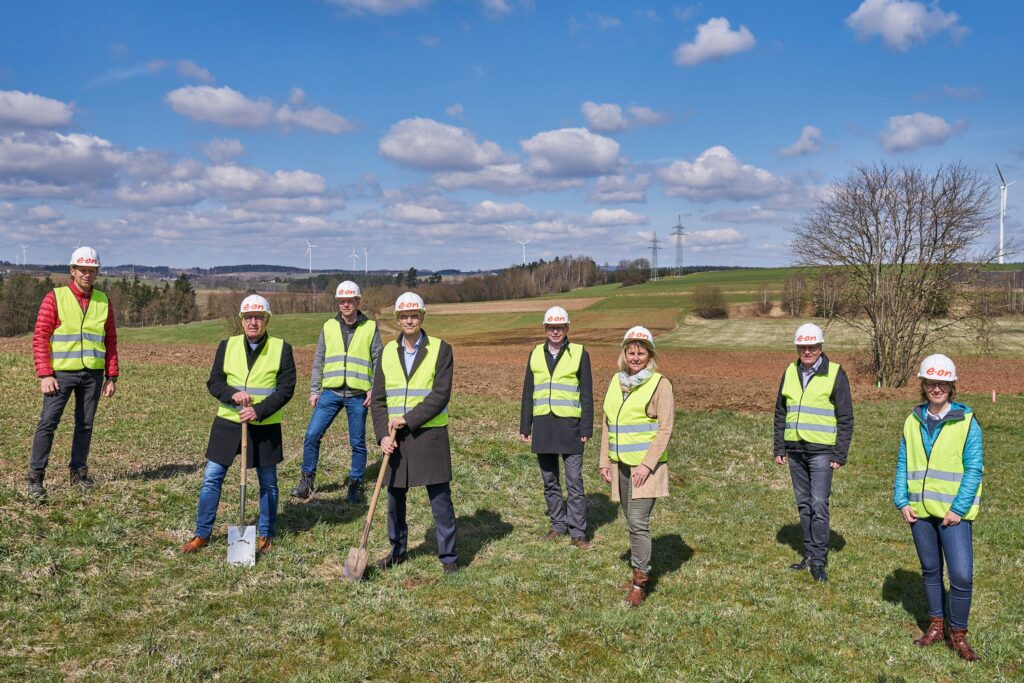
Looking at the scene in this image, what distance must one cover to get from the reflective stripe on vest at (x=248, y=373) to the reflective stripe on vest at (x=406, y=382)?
1.32 m

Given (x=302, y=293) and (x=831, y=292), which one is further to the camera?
(x=302, y=293)

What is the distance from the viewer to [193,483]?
31.0ft

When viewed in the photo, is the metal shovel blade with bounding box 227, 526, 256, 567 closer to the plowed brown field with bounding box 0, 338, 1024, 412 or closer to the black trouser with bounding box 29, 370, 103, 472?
the black trouser with bounding box 29, 370, 103, 472

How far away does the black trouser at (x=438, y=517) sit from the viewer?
713 cm

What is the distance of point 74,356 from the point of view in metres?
8.47

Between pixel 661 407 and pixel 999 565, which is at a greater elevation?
pixel 661 407

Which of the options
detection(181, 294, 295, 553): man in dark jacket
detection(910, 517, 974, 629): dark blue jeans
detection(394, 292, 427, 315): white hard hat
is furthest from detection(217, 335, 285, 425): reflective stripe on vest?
detection(910, 517, 974, 629): dark blue jeans

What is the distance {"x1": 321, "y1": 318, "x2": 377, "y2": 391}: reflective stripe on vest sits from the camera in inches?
386

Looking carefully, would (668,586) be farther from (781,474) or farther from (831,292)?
(831,292)

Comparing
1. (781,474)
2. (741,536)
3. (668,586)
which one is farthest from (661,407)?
(781,474)

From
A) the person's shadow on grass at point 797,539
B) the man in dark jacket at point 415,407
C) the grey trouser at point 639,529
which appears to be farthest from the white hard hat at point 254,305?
the person's shadow on grass at point 797,539

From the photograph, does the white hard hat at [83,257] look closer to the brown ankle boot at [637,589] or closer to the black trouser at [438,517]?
the black trouser at [438,517]

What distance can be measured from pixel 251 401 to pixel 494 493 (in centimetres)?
485

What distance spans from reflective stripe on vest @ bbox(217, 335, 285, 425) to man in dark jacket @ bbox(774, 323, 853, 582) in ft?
18.3
